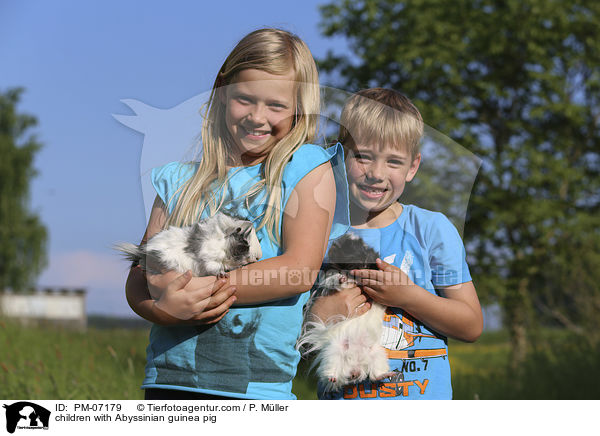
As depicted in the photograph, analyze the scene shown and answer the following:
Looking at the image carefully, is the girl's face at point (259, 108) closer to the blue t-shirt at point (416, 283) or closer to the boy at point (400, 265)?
the boy at point (400, 265)

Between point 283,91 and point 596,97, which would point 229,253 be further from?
point 596,97

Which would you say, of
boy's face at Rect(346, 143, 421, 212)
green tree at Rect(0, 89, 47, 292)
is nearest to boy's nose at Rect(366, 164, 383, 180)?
boy's face at Rect(346, 143, 421, 212)

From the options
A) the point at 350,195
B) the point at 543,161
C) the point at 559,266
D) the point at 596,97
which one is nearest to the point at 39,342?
the point at 350,195

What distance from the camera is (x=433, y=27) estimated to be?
12.3 meters

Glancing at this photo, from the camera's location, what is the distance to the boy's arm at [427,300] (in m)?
2.07

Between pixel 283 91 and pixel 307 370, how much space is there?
1186 mm

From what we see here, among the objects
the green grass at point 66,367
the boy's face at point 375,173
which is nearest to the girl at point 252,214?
the boy's face at point 375,173

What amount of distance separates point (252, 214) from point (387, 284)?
595mm

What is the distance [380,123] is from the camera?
6.97ft

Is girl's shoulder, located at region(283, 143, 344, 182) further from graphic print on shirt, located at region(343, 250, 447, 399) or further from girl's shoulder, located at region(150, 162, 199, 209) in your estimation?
graphic print on shirt, located at region(343, 250, 447, 399)

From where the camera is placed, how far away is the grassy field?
4973 mm

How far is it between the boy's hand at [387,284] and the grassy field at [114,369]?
2.39 meters

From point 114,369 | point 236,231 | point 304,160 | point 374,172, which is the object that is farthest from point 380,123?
point 114,369

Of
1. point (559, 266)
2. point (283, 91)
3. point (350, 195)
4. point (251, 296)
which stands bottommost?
point (251, 296)
